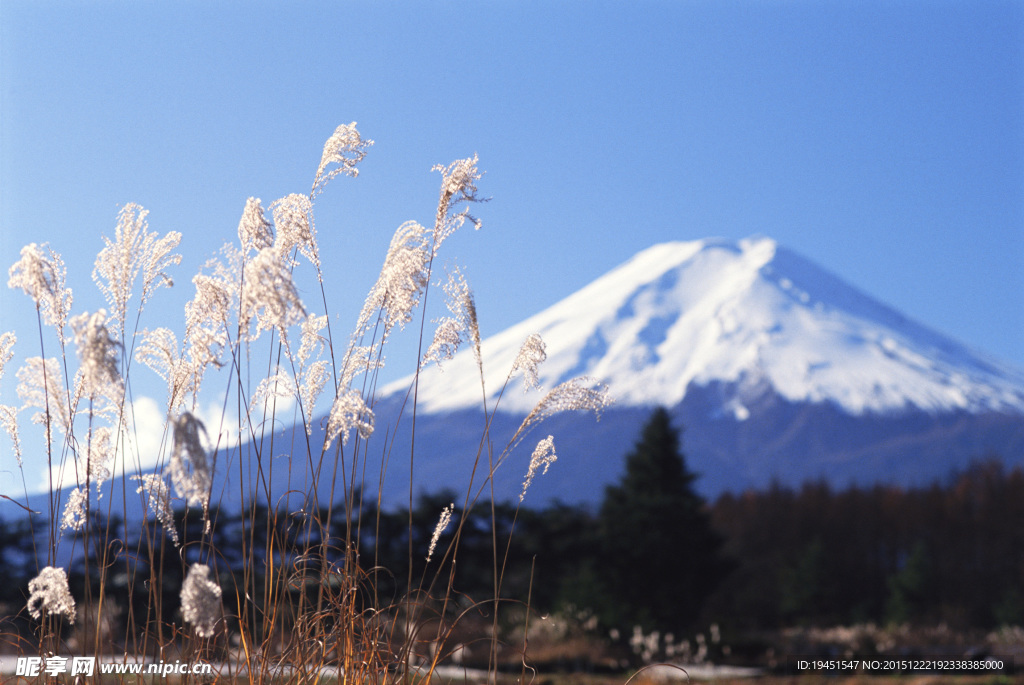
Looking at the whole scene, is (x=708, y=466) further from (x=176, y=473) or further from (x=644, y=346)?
(x=176, y=473)

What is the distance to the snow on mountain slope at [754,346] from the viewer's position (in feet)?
215

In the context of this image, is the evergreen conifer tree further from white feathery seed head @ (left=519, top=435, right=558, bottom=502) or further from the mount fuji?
the mount fuji

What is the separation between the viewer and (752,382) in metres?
74.8

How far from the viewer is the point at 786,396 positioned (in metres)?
74.8

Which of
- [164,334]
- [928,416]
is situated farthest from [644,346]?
[164,334]

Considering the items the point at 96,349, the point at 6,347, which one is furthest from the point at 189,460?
the point at 6,347

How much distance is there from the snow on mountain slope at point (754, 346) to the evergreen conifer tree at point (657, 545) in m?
48.4

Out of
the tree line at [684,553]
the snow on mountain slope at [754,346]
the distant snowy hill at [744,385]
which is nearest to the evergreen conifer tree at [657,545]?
the tree line at [684,553]

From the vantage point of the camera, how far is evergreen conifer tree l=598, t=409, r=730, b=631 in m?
8.86

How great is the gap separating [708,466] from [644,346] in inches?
524

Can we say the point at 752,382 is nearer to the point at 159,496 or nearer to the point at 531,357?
the point at 531,357

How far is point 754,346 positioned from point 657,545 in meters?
68.9

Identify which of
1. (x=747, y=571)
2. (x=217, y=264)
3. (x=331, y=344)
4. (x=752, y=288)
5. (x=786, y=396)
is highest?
(x=752, y=288)

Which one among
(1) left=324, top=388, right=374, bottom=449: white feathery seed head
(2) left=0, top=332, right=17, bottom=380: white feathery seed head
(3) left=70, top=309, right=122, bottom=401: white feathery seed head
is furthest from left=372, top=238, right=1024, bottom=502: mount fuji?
(3) left=70, top=309, right=122, bottom=401: white feathery seed head
